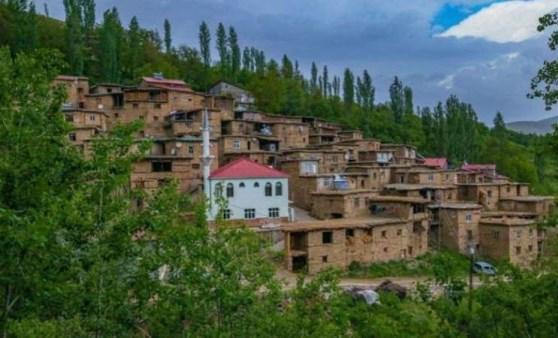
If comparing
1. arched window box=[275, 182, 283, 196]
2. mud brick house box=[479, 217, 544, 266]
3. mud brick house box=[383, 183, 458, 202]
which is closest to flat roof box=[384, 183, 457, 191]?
mud brick house box=[383, 183, 458, 202]

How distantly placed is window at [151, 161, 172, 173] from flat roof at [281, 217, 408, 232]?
28.3 feet

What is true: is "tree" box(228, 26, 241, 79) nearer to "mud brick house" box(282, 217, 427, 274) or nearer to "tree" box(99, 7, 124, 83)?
"tree" box(99, 7, 124, 83)

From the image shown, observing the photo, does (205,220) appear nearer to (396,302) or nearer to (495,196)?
(396,302)

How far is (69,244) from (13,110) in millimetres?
2123

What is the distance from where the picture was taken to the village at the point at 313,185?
33.3 metres

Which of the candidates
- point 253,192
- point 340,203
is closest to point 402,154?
point 340,203

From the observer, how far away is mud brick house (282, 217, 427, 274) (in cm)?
3098

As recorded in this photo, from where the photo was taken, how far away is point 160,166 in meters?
36.0

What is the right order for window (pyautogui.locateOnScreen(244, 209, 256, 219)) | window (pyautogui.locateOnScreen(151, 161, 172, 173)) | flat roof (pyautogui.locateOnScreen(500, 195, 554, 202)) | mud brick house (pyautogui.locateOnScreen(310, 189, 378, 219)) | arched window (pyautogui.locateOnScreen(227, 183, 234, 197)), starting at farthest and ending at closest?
flat roof (pyautogui.locateOnScreen(500, 195, 554, 202)) < mud brick house (pyautogui.locateOnScreen(310, 189, 378, 219)) < window (pyautogui.locateOnScreen(151, 161, 172, 173)) < window (pyautogui.locateOnScreen(244, 209, 256, 219)) < arched window (pyautogui.locateOnScreen(227, 183, 234, 197))

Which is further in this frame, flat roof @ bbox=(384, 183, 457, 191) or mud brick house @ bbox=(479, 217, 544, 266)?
flat roof @ bbox=(384, 183, 457, 191)

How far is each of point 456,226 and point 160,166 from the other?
758 inches

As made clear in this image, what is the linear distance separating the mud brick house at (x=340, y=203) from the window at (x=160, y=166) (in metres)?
9.48

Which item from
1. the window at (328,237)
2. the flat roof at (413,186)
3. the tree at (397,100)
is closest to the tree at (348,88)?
the tree at (397,100)

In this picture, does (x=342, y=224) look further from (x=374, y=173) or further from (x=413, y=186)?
(x=374, y=173)
